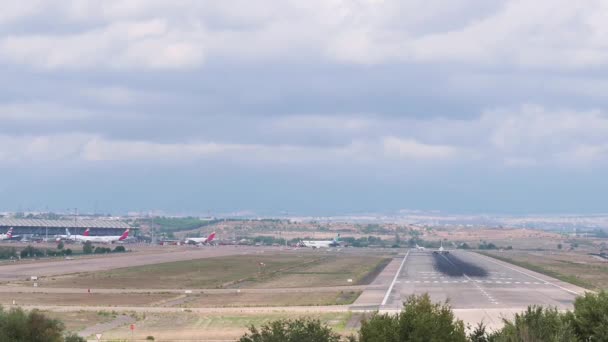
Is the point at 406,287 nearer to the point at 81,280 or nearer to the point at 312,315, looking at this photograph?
the point at 312,315

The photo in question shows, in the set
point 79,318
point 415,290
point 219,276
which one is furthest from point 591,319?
point 219,276

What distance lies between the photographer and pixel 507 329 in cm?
3575

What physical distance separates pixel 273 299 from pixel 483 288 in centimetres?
2521

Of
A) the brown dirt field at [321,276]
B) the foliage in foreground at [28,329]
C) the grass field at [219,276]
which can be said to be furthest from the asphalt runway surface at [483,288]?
the foliage in foreground at [28,329]

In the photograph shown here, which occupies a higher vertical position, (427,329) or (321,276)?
(427,329)

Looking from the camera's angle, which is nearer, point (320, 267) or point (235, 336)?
point (235, 336)

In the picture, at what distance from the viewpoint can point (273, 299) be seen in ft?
282

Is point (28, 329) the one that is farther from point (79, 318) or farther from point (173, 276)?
point (173, 276)

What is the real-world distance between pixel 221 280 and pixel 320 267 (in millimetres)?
34860

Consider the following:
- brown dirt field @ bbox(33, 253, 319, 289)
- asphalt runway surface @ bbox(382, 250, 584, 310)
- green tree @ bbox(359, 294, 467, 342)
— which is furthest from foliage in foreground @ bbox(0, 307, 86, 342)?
brown dirt field @ bbox(33, 253, 319, 289)

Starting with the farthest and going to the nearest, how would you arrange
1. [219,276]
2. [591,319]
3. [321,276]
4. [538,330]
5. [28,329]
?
1. [219,276]
2. [321,276]
3. [28,329]
4. [591,319]
5. [538,330]

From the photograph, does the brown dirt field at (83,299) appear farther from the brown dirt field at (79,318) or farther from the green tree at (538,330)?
the green tree at (538,330)

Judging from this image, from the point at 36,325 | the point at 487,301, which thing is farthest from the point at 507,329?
the point at 487,301

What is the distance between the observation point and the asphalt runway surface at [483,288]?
80812mm
